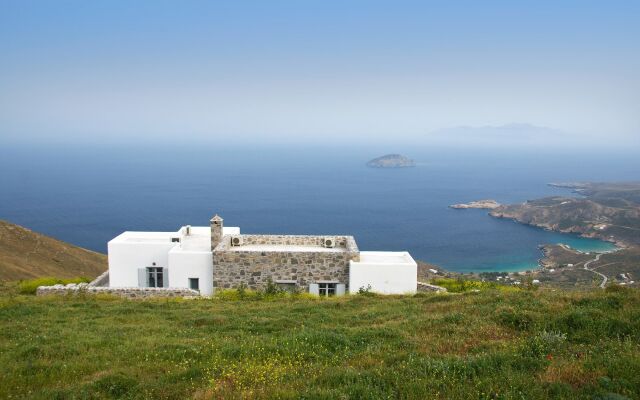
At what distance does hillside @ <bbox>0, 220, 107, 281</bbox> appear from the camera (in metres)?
36.0

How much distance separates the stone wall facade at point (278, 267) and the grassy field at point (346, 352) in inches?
309

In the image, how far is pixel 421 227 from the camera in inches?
4599

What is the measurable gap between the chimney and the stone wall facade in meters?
1.25

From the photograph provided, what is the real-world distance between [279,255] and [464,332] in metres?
13.1

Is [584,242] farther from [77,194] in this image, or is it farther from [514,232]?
[77,194]

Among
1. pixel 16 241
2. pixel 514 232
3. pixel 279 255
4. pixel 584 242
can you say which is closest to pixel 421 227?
pixel 514 232

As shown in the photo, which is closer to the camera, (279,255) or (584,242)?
(279,255)

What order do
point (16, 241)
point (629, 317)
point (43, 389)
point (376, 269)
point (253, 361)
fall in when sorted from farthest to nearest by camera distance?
point (16, 241)
point (376, 269)
point (629, 317)
point (253, 361)
point (43, 389)

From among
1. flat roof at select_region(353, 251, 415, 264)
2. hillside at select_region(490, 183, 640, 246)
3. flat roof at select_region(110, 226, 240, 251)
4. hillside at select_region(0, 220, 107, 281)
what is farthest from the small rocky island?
flat roof at select_region(110, 226, 240, 251)

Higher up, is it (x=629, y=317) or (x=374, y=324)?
(x=629, y=317)

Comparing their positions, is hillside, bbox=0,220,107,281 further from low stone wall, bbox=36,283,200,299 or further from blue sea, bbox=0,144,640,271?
blue sea, bbox=0,144,640,271

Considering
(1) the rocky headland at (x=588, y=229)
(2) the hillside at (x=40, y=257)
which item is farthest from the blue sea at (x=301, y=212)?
(2) the hillside at (x=40, y=257)

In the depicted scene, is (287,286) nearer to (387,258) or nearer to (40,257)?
(387,258)

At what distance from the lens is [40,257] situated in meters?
41.6
